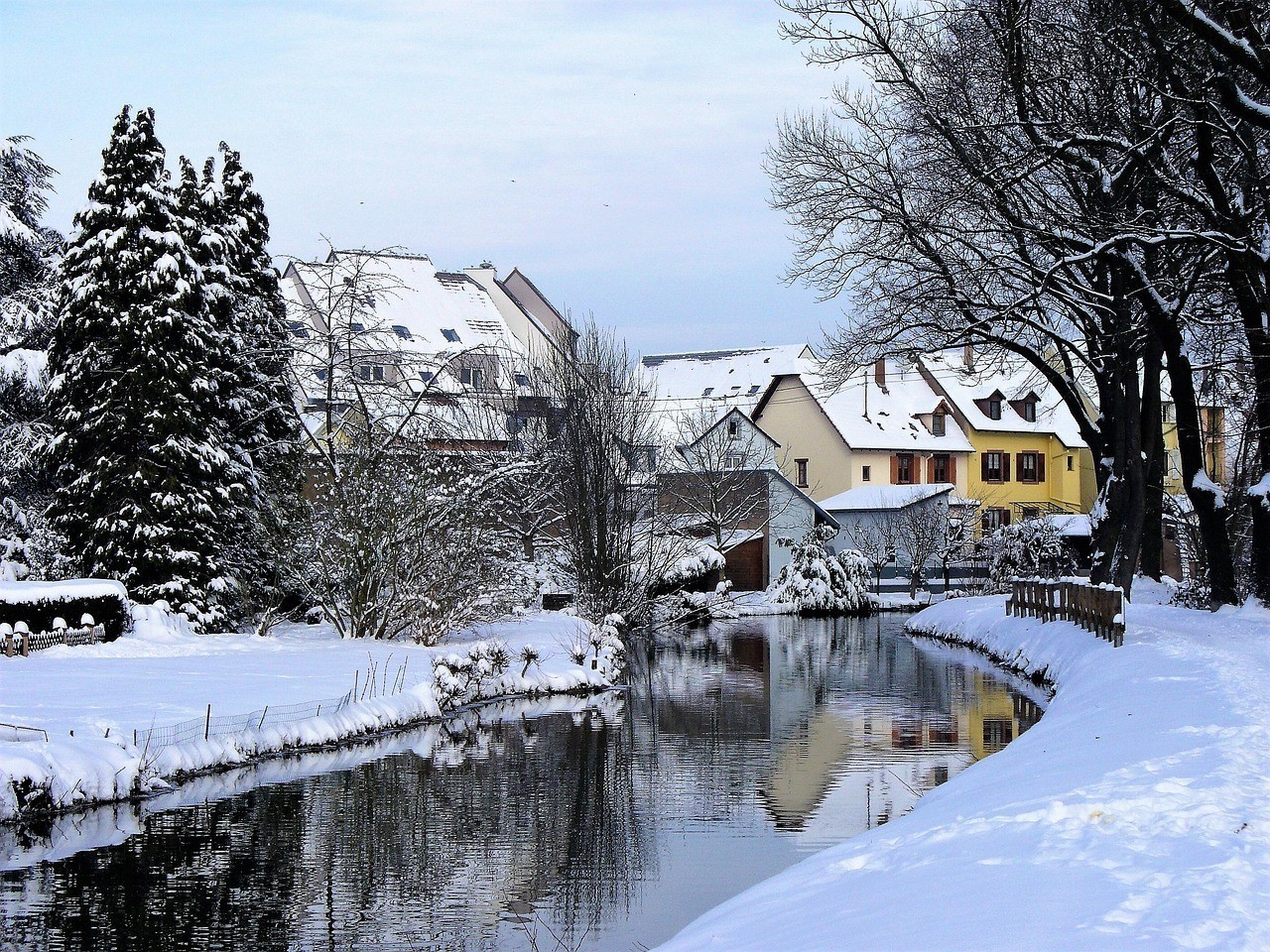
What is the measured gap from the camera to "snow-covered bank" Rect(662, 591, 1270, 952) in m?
6.49

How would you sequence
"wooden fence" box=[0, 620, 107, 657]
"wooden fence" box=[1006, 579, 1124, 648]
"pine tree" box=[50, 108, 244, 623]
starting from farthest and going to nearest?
"pine tree" box=[50, 108, 244, 623] < "wooden fence" box=[1006, 579, 1124, 648] < "wooden fence" box=[0, 620, 107, 657]

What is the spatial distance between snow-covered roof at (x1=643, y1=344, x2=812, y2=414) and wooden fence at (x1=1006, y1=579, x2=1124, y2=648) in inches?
1772

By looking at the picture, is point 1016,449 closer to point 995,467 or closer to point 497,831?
point 995,467

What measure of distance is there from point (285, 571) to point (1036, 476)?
54.2 metres

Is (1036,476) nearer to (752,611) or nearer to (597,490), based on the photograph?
(752,611)

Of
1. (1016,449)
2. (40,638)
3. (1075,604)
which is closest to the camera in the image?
(40,638)

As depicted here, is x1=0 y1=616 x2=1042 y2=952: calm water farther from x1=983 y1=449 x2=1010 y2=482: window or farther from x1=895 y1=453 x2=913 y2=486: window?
x1=983 y1=449 x2=1010 y2=482: window

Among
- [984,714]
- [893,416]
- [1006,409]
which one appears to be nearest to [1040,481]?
[1006,409]

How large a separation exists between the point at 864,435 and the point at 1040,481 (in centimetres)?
1157

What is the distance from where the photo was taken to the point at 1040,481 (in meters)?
74.2

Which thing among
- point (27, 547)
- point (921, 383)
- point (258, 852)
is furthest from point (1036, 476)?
point (258, 852)

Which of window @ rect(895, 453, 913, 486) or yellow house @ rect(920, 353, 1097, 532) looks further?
yellow house @ rect(920, 353, 1097, 532)

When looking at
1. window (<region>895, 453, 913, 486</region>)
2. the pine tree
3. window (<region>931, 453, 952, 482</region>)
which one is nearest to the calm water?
the pine tree

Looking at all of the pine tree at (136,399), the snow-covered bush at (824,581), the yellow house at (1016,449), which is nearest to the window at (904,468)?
the yellow house at (1016,449)
